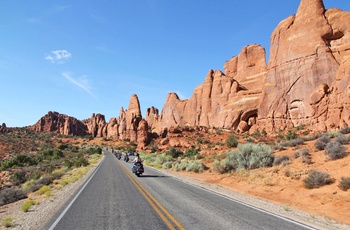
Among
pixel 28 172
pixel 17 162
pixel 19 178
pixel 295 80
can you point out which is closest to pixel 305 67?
pixel 295 80

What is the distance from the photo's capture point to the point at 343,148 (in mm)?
16281

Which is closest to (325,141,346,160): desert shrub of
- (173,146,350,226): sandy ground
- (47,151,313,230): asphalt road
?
(173,146,350,226): sandy ground

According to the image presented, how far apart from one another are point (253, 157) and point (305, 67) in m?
39.8

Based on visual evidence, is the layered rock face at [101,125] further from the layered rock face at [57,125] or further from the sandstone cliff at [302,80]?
the sandstone cliff at [302,80]

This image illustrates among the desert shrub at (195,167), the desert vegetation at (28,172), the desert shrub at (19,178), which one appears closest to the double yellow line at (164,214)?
the desert vegetation at (28,172)

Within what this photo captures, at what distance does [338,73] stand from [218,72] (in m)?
48.7

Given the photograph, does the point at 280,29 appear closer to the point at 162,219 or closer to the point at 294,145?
the point at 294,145

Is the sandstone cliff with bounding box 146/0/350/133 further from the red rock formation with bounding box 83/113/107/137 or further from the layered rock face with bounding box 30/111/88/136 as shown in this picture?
the layered rock face with bounding box 30/111/88/136

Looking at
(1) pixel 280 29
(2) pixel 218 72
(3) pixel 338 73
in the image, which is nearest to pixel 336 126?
(3) pixel 338 73

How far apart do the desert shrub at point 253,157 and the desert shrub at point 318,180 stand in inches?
259

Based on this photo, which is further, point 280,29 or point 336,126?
point 280,29

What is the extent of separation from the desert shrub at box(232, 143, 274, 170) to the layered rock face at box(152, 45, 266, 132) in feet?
142

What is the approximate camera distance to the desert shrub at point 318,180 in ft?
43.3

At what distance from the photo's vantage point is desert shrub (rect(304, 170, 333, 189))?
1320 cm
